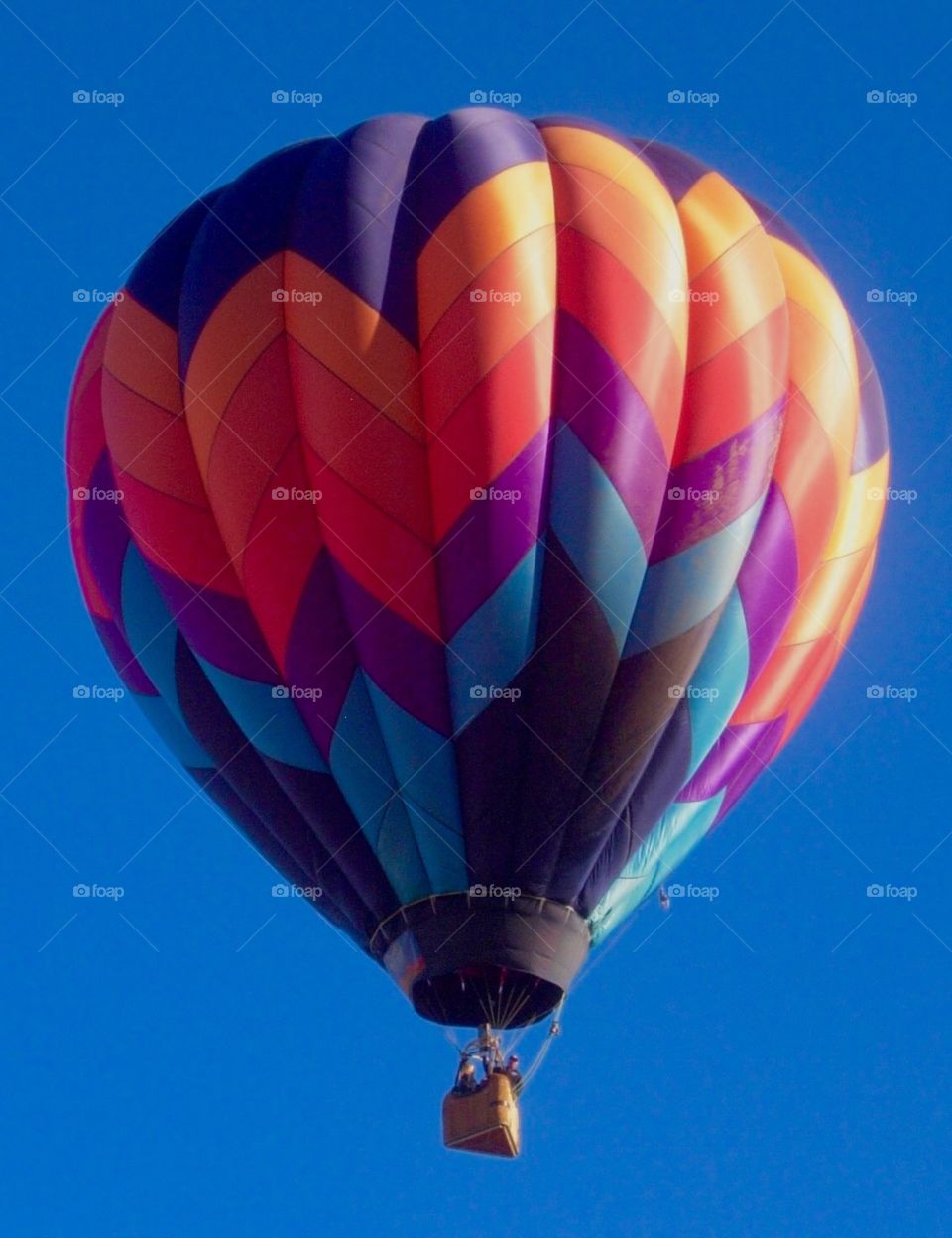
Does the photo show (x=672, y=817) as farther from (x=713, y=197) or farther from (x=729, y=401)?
(x=713, y=197)

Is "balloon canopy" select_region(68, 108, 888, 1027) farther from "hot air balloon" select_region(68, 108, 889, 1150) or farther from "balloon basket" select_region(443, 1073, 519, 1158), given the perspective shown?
"balloon basket" select_region(443, 1073, 519, 1158)

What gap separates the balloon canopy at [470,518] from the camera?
50.2ft

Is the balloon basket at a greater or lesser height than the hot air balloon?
lesser

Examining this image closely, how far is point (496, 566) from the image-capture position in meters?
15.3

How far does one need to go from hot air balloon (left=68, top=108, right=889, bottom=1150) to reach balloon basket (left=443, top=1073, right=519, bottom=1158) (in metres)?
0.50

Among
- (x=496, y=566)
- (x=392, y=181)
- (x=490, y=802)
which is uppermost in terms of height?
(x=392, y=181)

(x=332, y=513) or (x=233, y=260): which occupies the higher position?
(x=233, y=260)

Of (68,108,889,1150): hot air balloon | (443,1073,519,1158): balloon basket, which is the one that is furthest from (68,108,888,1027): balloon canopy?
(443,1073,519,1158): balloon basket

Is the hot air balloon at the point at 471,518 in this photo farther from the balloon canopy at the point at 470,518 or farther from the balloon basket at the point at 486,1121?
the balloon basket at the point at 486,1121

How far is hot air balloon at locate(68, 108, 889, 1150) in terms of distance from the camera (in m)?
15.3

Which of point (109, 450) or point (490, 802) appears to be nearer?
point (490, 802)

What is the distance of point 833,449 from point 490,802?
2980mm

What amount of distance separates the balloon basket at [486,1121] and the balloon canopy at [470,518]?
21.1 inches

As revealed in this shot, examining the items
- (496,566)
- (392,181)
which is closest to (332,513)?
(496,566)
